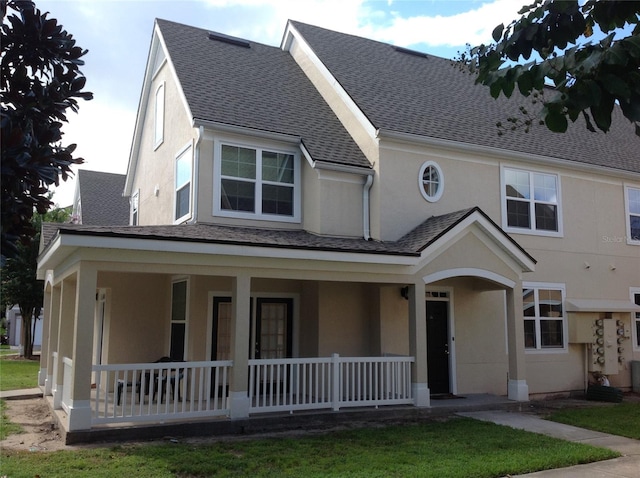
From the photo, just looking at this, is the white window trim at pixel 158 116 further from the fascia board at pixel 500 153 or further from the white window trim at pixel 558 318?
the white window trim at pixel 558 318

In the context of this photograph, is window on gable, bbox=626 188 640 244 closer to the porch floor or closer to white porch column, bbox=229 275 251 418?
the porch floor

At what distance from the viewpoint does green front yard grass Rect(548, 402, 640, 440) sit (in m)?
10.3

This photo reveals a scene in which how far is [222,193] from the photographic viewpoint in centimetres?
1224

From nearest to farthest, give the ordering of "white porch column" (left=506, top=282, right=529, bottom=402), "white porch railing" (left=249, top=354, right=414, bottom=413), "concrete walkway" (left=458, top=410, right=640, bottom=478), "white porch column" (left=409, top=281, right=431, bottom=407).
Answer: "concrete walkway" (left=458, top=410, right=640, bottom=478)
"white porch railing" (left=249, top=354, right=414, bottom=413)
"white porch column" (left=409, top=281, right=431, bottom=407)
"white porch column" (left=506, top=282, right=529, bottom=402)

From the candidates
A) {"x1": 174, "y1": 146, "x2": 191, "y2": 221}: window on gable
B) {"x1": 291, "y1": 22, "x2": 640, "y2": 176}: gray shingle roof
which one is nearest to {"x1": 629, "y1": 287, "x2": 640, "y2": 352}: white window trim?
{"x1": 291, "y1": 22, "x2": 640, "y2": 176}: gray shingle roof

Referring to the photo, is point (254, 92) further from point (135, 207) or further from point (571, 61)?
point (571, 61)

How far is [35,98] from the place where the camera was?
4.45 m

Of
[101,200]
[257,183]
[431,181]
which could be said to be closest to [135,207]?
[101,200]

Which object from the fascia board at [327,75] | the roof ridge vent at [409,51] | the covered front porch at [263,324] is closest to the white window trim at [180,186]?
the covered front porch at [263,324]

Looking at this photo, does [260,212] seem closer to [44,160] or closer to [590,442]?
[590,442]

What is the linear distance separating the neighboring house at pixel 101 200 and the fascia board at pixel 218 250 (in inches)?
405

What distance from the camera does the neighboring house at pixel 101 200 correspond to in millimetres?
21719

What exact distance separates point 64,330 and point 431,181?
8.72 meters

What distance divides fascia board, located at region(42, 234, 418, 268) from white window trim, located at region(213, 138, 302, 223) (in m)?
2.35
